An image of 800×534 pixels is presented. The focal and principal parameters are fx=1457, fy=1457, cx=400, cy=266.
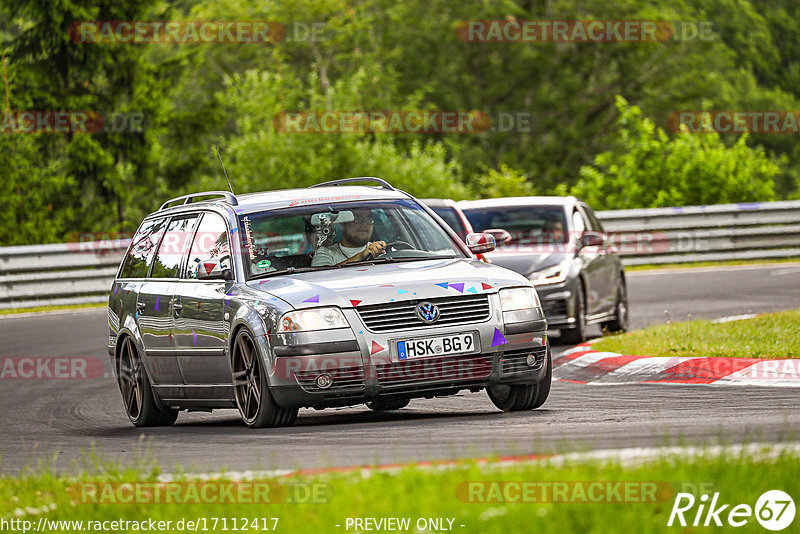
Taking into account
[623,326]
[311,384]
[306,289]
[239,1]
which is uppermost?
[239,1]

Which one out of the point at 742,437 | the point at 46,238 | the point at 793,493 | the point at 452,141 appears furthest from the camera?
the point at 452,141

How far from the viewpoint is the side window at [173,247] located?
10930mm

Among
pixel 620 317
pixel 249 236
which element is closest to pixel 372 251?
pixel 249 236

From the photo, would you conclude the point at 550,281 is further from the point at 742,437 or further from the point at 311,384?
the point at 742,437

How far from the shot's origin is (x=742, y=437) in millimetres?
6715

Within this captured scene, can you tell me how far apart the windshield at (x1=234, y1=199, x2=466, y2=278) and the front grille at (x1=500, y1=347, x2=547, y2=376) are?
1.15 metres

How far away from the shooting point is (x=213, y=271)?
998cm

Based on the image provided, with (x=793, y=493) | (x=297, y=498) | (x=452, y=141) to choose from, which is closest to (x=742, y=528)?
(x=793, y=493)

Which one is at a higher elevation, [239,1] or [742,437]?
[239,1]

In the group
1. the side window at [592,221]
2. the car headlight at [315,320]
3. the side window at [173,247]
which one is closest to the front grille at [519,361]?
the car headlight at [315,320]

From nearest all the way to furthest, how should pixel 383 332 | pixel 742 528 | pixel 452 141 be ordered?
pixel 742 528 → pixel 383 332 → pixel 452 141

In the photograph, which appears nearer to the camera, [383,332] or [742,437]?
[742,437]

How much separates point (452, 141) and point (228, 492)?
5341 centimetres

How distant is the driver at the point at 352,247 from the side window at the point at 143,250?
6.62 feet
